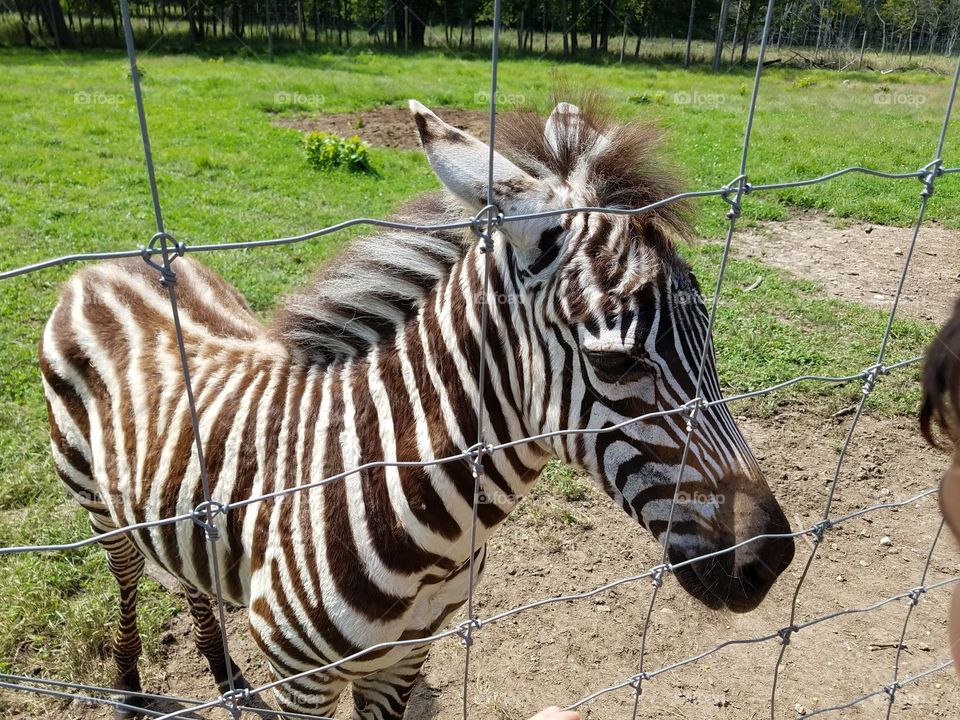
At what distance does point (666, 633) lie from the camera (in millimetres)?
3195

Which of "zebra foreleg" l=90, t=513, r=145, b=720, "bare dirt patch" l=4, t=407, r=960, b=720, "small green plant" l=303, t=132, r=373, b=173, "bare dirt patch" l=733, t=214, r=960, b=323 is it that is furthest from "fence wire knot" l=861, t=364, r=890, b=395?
"small green plant" l=303, t=132, r=373, b=173

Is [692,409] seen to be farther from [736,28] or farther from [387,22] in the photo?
[387,22]

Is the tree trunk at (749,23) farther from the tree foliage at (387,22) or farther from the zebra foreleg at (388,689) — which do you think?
the zebra foreleg at (388,689)

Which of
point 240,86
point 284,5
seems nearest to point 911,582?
point 240,86

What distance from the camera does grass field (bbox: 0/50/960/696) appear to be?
3.47 m

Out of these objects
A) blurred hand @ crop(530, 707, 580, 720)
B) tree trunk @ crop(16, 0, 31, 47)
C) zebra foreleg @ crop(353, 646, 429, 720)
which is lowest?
zebra foreleg @ crop(353, 646, 429, 720)

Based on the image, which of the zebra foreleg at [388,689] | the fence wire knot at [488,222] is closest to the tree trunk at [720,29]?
the zebra foreleg at [388,689]

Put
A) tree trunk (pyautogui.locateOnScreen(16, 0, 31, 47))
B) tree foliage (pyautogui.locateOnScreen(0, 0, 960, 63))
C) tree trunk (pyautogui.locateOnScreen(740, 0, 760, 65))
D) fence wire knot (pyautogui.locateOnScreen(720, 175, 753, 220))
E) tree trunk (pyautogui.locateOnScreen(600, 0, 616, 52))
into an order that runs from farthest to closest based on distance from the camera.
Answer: tree trunk (pyautogui.locateOnScreen(600, 0, 616, 52))
tree trunk (pyautogui.locateOnScreen(16, 0, 31, 47))
tree foliage (pyautogui.locateOnScreen(0, 0, 960, 63))
tree trunk (pyautogui.locateOnScreen(740, 0, 760, 65))
fence wire knot (pyautogui.locateOnScreen(720, 175, 753, 220))

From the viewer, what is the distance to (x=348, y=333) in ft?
6.93

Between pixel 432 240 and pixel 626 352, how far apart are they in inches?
26.5

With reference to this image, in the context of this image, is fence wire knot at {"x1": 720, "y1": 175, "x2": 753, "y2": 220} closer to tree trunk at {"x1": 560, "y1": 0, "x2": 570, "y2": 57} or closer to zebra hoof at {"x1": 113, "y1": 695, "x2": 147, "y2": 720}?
zebra hoof at {"x1": 113, "y1": 695, "x2": 147, "y2": 720}

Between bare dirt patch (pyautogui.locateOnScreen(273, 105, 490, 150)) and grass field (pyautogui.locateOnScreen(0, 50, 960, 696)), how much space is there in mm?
643

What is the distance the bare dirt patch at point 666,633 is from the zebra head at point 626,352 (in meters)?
1.41

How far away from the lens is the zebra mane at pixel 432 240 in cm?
179
